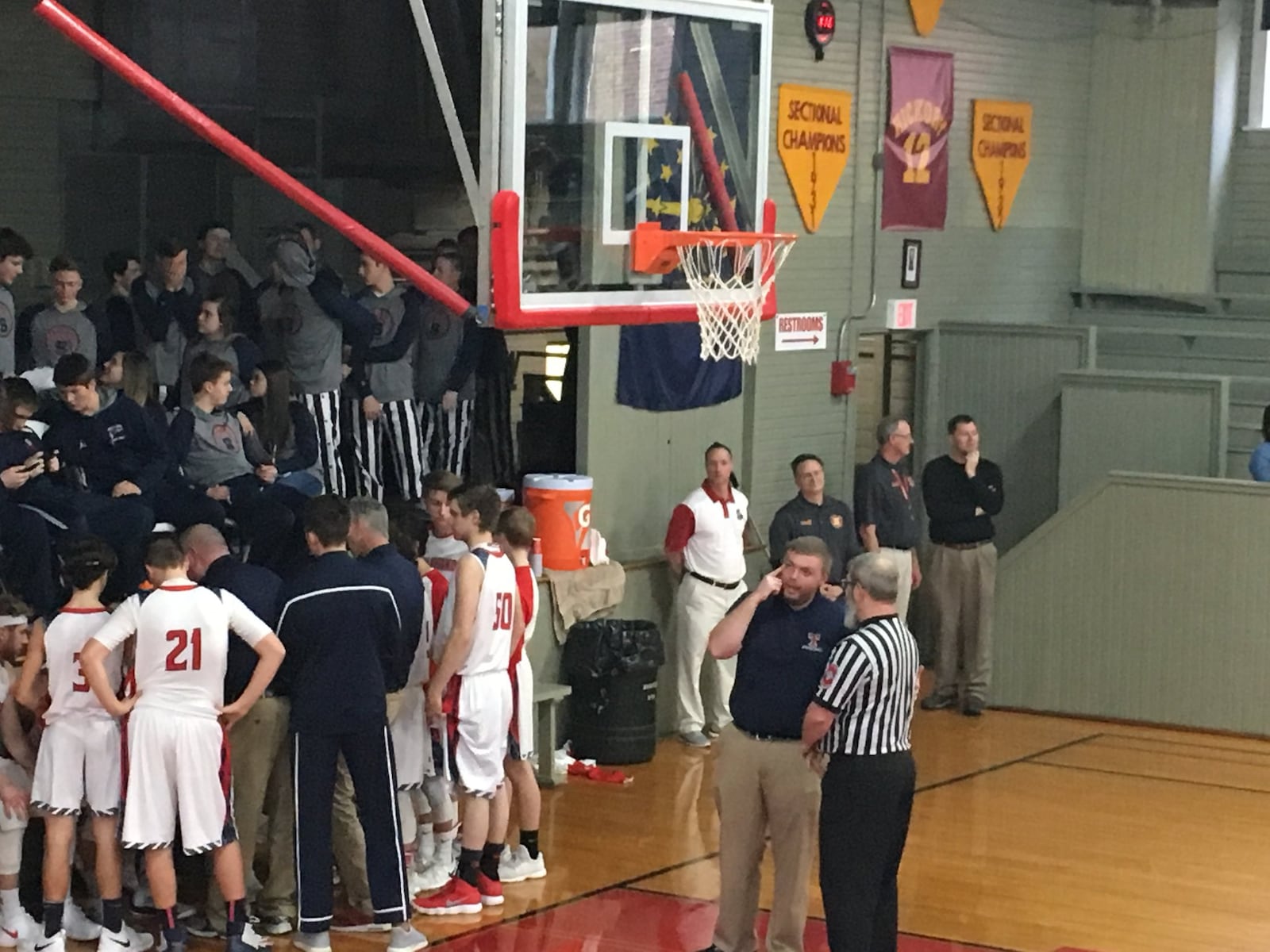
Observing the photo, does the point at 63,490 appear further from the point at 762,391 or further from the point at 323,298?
the point at 762,391

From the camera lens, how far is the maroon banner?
15961mm

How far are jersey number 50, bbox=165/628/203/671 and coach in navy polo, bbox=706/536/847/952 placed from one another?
210 cm

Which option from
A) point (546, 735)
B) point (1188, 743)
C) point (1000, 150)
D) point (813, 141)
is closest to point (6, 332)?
point (546, 735)

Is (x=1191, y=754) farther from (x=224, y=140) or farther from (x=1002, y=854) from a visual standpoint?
(x=224, y=140)

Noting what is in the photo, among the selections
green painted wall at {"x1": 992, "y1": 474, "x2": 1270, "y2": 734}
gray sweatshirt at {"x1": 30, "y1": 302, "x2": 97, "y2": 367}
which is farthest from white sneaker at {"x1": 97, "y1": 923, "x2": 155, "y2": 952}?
green painted wall at {"x1": 992, "y1": 474, "x2": 1270, "y2": 734}

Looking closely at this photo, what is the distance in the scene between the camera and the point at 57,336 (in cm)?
1134

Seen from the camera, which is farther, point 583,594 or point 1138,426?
point 1138,426

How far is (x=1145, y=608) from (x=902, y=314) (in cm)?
315

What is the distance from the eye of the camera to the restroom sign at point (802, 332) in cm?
1497

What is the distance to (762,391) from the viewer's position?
14922 millimetres

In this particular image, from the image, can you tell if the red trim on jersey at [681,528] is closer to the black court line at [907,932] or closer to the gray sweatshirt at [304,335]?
the gray sweatshirt at [304,335]

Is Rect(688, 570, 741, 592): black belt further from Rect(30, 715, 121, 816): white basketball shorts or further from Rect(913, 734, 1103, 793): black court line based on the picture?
Rect(30, 715, 121, 816): white basketball shorts

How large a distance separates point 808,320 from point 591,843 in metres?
5.38

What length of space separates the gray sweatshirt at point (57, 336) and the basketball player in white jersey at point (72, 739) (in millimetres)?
2731
